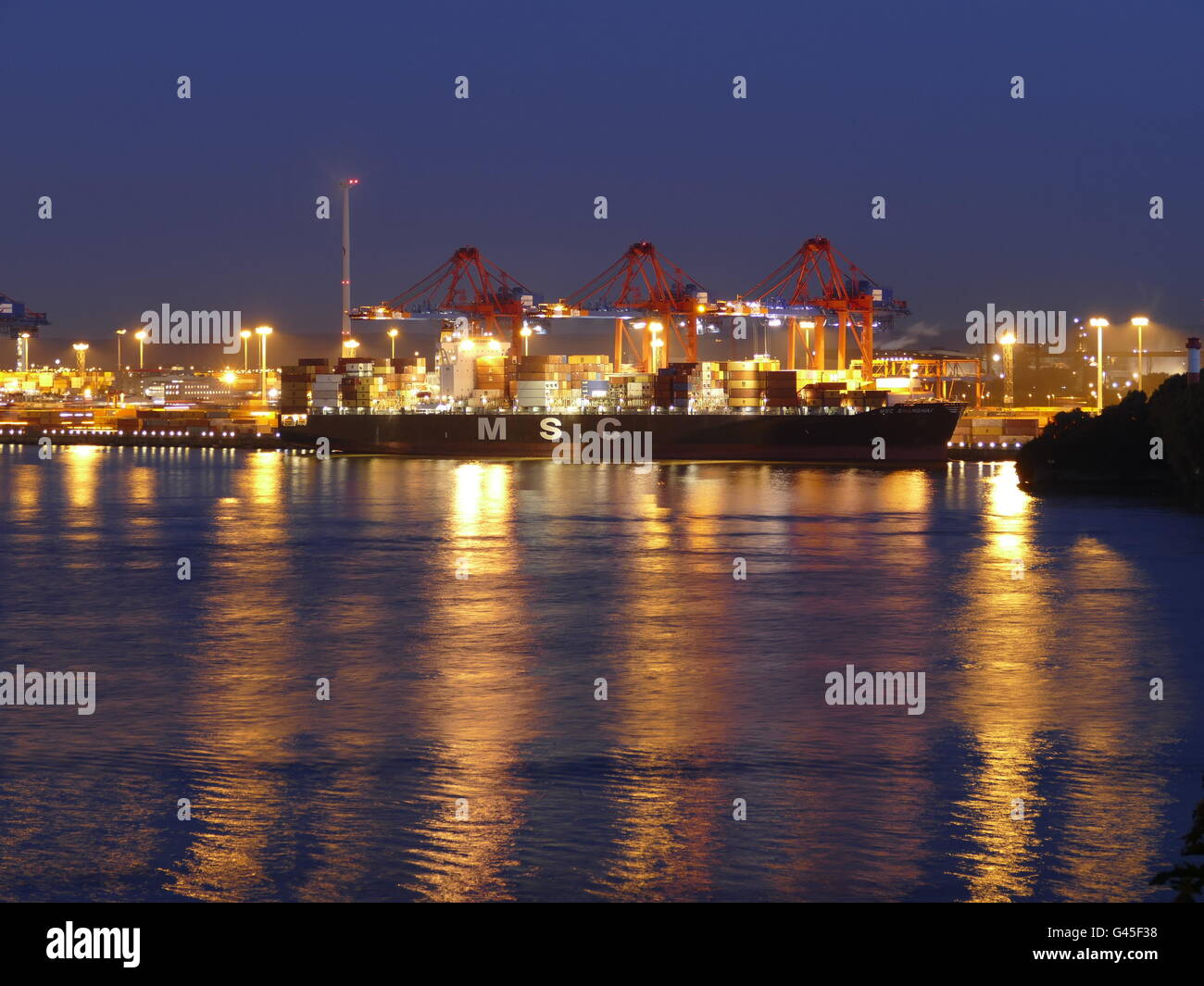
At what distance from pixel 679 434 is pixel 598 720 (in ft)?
209

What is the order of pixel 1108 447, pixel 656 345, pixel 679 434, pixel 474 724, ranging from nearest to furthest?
pixel 474 724 < pixel 1108 447 < pixel 679 434 < pixel 656 345

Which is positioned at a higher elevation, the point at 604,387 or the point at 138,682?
the point at 604,387

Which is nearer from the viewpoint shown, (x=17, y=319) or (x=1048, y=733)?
(x=1048, y=733)

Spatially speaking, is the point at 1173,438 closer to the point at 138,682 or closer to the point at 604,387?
the point at 138,682

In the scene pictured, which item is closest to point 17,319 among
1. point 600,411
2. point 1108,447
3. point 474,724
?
point 600,411

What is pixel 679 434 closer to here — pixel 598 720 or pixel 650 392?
pixel 650 392

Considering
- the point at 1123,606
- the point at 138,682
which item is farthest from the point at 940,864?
the point at 1123,606

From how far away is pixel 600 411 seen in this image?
79688mm

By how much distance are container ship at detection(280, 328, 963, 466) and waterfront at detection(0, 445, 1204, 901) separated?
3971 cm

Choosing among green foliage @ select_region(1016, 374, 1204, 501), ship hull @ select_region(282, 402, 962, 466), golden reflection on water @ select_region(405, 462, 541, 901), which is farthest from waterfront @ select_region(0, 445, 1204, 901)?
ship hull @ select_region(282, 402, 962, 466)
